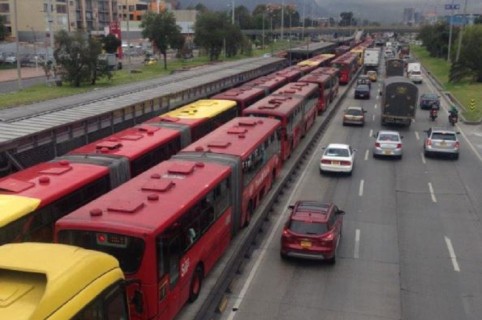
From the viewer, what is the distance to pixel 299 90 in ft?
118

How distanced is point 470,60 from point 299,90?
36.3 meters

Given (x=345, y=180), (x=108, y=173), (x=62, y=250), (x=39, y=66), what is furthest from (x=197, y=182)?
(x=39, y=66)

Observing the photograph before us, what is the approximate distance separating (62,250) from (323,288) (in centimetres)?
830

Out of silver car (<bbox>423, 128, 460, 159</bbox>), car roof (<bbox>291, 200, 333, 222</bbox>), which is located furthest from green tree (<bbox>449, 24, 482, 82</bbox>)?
car roof (<bbox>291, 200, 333, 222</bbox>)

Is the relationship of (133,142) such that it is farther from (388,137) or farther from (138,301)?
(388,137)

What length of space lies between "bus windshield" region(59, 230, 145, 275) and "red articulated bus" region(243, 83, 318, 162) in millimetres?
16344

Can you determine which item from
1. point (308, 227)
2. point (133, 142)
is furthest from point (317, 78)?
point (308, 227)

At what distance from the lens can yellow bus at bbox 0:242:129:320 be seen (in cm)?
692

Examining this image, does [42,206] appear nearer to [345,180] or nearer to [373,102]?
[345,180]

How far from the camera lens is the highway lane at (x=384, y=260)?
13703 millimetres

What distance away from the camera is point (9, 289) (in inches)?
285

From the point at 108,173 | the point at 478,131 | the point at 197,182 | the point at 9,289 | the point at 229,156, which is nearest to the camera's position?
the point at 9,289

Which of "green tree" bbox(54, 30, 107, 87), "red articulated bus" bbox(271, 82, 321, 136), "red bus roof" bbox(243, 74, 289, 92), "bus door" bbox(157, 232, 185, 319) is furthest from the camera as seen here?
"green tree" bbox(54, 30, 107, 87)

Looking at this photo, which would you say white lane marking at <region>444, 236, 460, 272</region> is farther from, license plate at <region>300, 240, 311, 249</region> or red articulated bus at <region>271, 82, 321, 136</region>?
red articulated bus at <region>271, 82, 321, 136</region>
